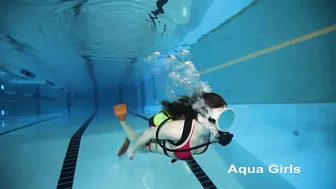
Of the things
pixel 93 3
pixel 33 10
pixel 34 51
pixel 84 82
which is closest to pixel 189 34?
pixel 93 3

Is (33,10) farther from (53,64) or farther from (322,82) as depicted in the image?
(322,82)

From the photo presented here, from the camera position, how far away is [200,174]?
1.84 meters

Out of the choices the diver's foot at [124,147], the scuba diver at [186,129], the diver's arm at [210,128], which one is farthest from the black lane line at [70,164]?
the diver's arm at [210,128]

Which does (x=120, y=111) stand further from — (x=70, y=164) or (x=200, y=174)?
(x=200, y=174)

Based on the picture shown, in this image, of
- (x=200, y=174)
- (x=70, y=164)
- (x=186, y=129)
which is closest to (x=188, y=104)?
(x=186, y=129)

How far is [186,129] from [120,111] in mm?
657

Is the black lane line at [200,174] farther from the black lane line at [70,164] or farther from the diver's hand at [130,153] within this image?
the black lane line at [70,164]

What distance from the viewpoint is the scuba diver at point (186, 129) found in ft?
4.61

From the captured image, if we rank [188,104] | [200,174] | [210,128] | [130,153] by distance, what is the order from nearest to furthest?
[210,128] < [188,104] < [130,153] < [200,174]

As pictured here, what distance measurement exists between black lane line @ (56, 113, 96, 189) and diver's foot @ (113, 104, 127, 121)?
1.59 ft

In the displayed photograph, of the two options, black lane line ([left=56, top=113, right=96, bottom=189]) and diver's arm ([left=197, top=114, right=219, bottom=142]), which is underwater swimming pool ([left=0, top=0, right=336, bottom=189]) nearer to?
black lane line ([left=56, top=113, right=96, bottom=189])

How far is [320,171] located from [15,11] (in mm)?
3064

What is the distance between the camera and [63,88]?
8.13ft

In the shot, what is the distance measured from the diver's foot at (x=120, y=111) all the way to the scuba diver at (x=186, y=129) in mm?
285
